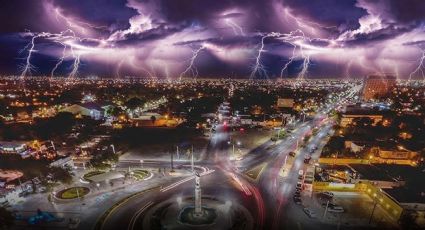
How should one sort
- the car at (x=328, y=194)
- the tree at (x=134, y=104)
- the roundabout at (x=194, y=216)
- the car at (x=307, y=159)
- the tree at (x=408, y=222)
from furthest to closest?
the tree at (x=134, y=104) → the car at (x=307, y=159) → the car at (x=328, y=194) → the roundabout at (x=194, y=216) → the tree at (x=408, y=222)

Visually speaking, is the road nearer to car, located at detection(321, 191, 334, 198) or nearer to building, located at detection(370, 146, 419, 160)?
car, located at detection(321, 191, 334, 198)

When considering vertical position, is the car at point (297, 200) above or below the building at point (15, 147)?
below

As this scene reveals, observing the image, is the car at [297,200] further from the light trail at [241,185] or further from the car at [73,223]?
the car at [73,223]

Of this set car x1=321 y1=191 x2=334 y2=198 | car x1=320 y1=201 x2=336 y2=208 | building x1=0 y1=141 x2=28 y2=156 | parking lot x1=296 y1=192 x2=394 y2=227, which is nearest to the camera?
parking lot x1=296 y1=192 x2=394 y2=227

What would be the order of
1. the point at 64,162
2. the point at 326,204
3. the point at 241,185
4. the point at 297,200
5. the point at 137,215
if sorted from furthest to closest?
1. the point at 64,162
2. the point at 241,185
3. the point at 297,200
4. the point at 326,204
5. the point at 137,215

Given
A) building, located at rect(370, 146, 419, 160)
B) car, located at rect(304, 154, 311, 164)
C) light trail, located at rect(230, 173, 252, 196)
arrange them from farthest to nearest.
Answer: car, located at rect(304, 154, 311, 164), building, located at rect(370, 146, 419, 160), light trail, located at rect(230, 173, 252, 196)

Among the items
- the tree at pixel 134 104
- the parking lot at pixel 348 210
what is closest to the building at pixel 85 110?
the tree at pixel 134 104

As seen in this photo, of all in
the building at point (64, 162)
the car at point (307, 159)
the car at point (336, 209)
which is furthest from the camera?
the car at point (307, 159)

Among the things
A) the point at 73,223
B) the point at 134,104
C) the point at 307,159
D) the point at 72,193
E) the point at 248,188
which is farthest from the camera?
the point at 134,104

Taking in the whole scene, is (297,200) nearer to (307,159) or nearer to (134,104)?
(307,159)

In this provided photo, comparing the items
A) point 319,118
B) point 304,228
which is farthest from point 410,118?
point 304,228

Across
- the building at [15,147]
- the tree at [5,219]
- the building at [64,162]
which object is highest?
the building at [15,147]

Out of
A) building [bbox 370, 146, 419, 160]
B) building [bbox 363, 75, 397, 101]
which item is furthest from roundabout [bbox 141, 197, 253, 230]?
building [bbox 363, 75, 397, 101]

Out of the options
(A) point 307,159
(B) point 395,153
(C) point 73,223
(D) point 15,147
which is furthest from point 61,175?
(B) point 395,153
